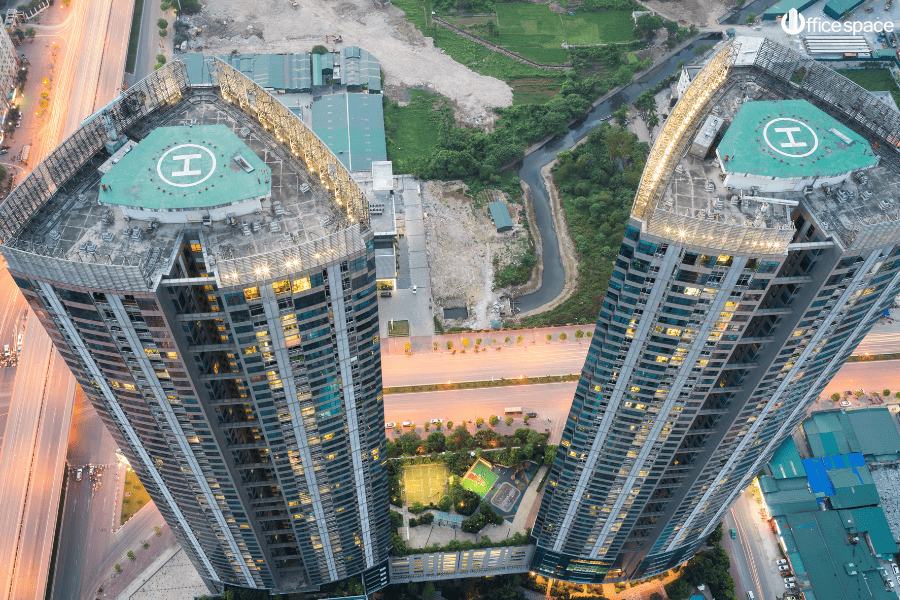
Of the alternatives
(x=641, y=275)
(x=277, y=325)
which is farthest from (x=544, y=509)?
(x=277, y=325)

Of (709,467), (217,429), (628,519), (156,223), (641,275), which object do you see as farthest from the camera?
(628,519)

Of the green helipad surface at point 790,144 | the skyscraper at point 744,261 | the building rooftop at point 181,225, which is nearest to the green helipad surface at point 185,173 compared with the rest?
the building rooftop at point 181,225

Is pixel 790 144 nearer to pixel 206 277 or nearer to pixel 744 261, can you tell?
pixel 744 261

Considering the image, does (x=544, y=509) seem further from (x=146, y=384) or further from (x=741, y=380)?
(x=146, y=384)

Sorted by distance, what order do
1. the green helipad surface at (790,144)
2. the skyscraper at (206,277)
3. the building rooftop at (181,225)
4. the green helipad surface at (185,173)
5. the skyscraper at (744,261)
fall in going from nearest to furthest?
the skyscraper at (206,277) → the building rooftop at (181,225) → the green helipad surface at (185,173) → the skyscraper at (744,261) → the green helipad surface at (790,144)

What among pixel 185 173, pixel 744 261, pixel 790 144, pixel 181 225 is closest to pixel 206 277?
pixel 181 225

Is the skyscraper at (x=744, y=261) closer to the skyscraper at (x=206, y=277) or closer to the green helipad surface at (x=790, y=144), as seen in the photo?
the green helipad surface at (x=790, y=144)
